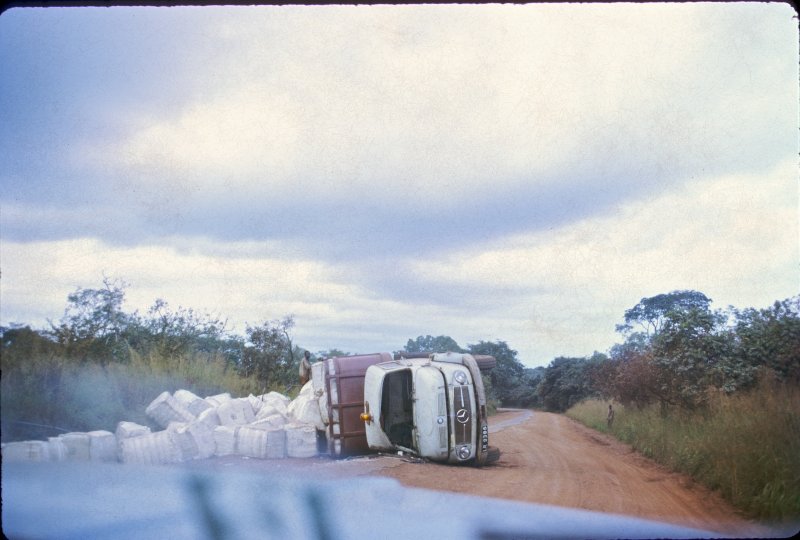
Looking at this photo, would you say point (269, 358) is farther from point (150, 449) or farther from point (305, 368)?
point (150, 449)

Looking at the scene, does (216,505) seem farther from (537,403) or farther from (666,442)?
(537,403)

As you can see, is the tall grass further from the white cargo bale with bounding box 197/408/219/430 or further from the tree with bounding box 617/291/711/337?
the tree with bounding box 617/291/711/337

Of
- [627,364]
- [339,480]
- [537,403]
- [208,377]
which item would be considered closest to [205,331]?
[208,377]

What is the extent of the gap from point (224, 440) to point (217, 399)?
136 cm

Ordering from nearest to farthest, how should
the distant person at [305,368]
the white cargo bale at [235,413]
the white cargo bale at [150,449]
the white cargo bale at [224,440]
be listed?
the white cargo bale at [150,449]
the white cargo bale at [224,440]
the white cargo bale at [235,413]
the distant person at [305,368]

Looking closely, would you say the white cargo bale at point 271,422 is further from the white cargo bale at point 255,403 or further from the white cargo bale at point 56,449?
the white cargo bale at point 56,449

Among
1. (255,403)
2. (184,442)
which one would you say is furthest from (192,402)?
(255,403)

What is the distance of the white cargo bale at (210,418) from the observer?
7.56 metres

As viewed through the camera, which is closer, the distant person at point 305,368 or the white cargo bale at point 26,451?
the white cargo bale at point 26,451

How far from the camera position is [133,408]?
7340 mm

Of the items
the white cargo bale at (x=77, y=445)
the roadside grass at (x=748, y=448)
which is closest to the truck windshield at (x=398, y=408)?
the roadside grass at (x=748, y=448)

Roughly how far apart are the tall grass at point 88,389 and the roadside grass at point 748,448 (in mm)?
5914

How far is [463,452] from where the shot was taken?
828 cm

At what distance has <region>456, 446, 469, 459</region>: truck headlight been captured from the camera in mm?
8239
